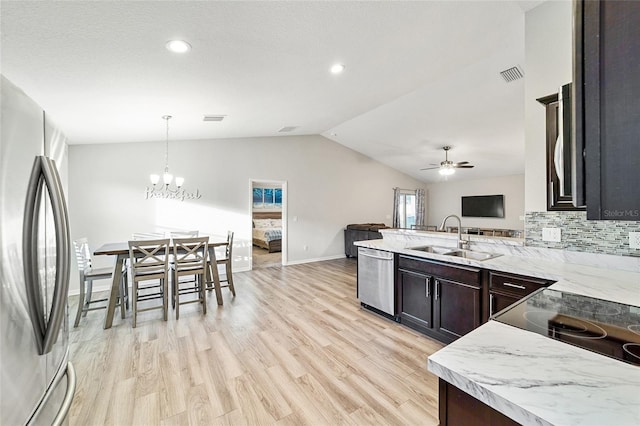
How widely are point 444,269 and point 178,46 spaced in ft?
9.86

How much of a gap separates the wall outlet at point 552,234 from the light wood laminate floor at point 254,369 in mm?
1406

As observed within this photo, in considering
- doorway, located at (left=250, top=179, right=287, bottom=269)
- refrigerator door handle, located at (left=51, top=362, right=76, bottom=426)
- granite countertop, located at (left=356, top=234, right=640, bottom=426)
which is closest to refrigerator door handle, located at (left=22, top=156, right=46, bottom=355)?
refrigerator door handle, located at (left=51, top=362, right=76, bottom=426)

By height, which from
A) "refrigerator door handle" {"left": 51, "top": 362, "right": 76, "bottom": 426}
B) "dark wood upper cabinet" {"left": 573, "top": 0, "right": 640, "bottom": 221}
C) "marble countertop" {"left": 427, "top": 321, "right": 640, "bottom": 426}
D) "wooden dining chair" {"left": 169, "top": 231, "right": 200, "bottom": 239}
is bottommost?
"refrigerator door handle" {"left": 51, "top": 362, "right": 76, "bottom": 426}

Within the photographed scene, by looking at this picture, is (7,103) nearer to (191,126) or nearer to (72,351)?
(72,351)

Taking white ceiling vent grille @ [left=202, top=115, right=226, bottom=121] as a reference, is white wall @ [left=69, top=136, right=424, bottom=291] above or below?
below

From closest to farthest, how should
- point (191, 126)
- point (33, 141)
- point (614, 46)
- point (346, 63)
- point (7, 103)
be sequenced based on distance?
1. point (614, 46)
2. point (7, 103)
3. point (33, 141)
4. point (346, 63)
5. point (191, 126)

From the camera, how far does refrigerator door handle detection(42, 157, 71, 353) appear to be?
35.8 inches

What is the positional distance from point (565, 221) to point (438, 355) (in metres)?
2.21

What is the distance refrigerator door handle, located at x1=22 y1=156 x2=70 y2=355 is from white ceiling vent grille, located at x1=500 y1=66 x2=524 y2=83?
15.2ft

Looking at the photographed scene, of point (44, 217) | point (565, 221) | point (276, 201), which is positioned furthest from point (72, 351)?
point (276, 201)

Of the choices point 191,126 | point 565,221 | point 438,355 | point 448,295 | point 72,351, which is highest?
point 191,126

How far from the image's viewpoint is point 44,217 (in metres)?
0.95

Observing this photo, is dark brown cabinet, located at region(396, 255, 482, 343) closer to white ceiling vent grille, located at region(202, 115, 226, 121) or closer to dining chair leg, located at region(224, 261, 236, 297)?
dining chair leg, located at region(224, 261, 236, 297)

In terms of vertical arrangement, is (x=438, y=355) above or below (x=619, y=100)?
below
